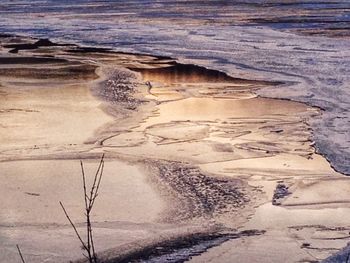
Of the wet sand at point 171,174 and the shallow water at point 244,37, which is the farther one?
the shallow water at point 244,37

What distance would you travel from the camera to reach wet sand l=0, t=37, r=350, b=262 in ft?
20.8

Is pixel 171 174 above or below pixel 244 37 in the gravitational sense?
above

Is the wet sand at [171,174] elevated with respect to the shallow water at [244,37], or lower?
elevated

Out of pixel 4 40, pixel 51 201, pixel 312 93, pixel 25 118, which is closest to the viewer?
pixel 51 201

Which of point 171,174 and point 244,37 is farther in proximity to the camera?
point 244,37

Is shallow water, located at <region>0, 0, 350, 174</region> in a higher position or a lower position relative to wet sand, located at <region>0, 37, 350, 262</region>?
lower

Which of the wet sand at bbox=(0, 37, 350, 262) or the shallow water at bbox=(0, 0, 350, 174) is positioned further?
the shallow water at bbox=(0, 0, 350, 174)

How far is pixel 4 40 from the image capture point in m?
24.1

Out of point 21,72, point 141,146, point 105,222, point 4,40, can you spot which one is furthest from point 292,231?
point 4,40

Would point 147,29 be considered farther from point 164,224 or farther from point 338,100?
point 164,224

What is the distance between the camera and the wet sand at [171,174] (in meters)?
6.35

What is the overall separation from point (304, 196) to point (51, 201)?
2157 mm

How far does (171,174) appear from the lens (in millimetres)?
8344

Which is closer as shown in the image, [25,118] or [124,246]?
[124,246]
